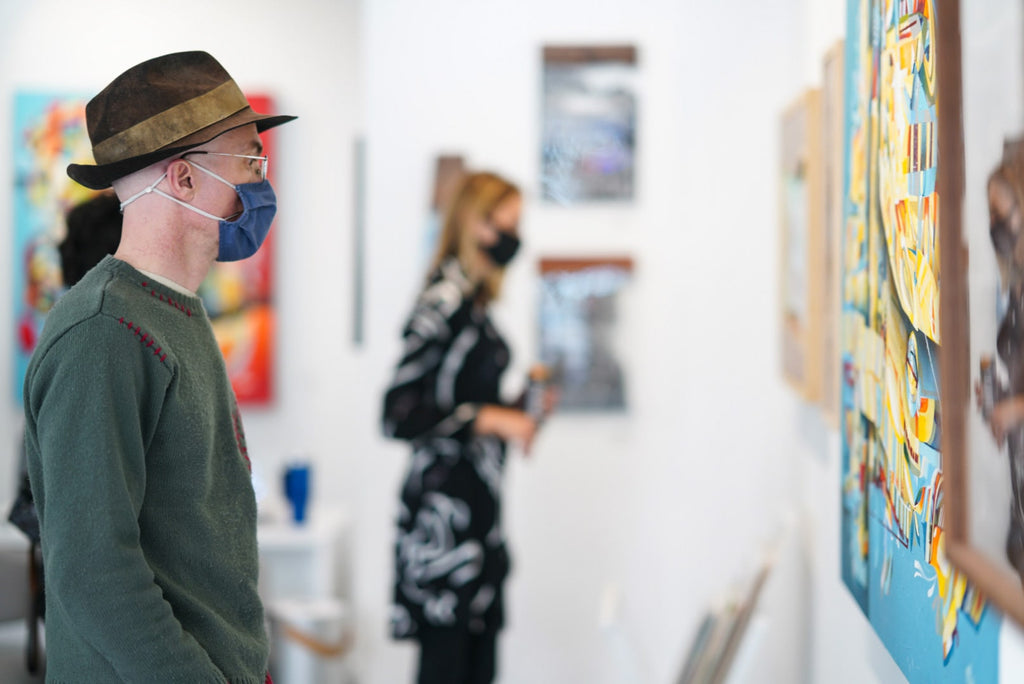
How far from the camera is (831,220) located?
7.12ft

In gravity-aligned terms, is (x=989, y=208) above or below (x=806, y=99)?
below

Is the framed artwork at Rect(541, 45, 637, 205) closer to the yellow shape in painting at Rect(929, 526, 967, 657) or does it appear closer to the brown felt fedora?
the brown felt fedora

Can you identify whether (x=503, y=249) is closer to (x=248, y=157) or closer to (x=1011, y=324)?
(x=248, y=157)

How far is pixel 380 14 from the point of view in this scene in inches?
141

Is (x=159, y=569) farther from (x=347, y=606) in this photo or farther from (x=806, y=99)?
(x=347, y=606)

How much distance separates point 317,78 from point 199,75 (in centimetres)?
305

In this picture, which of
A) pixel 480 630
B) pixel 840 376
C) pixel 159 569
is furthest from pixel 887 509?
pixel 480 630

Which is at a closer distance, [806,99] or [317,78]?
[806,99]

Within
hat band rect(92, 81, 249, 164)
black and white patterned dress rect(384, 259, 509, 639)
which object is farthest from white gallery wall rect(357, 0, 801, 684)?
hat band rect(92, 81, 249, 164)

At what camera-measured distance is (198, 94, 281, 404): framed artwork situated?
4195 mm

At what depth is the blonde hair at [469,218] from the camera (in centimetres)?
287

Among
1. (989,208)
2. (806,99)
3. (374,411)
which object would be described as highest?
(806,99)

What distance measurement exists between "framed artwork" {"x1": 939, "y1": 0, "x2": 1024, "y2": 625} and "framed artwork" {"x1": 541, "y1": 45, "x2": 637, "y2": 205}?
2.58m

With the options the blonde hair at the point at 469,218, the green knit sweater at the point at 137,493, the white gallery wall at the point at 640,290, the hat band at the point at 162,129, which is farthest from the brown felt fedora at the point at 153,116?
the white gallery wall at the point at 640,290
